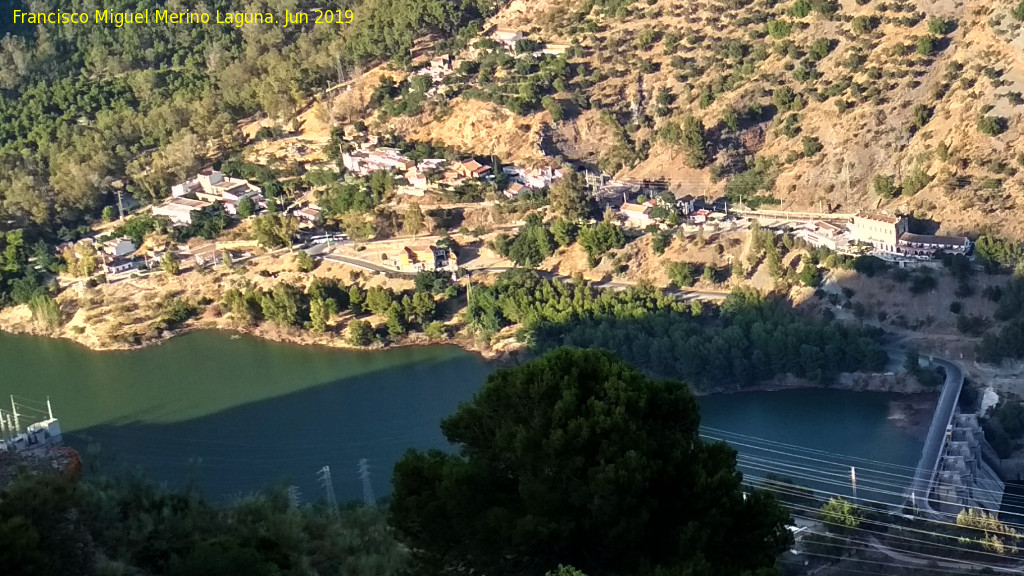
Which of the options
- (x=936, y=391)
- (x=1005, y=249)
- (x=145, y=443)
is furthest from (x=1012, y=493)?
(x=145, y=443)

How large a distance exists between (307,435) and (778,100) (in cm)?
916

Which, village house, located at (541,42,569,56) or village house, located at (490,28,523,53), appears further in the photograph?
village house, located at (490,28,523,53)

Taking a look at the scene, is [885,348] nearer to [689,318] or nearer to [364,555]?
[689,318]

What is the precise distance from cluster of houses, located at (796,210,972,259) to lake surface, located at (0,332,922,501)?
228cm

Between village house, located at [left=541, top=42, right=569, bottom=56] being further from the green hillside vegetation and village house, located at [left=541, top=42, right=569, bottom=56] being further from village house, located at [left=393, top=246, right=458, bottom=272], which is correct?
village house, located at [left=393, top=246, right=458, bottom=272]

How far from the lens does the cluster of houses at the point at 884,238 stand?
16.3m

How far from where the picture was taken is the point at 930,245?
16.3m

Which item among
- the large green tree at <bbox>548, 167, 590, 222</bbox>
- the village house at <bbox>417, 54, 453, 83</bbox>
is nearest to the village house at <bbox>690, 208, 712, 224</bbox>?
the large green tree at <bbox>548, 167, 590, 222</bbox>

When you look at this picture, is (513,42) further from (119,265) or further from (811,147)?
(119,265)

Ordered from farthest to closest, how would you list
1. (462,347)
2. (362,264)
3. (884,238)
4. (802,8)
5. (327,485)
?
(802,8)
(362,264)
(462,347)
(884,238)
(327,485)

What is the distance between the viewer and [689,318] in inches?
650

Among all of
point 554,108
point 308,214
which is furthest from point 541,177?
point 308,214

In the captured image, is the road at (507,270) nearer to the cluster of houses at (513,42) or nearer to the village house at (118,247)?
the village house at (118,247)

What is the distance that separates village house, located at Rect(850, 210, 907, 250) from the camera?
16.6 meters
